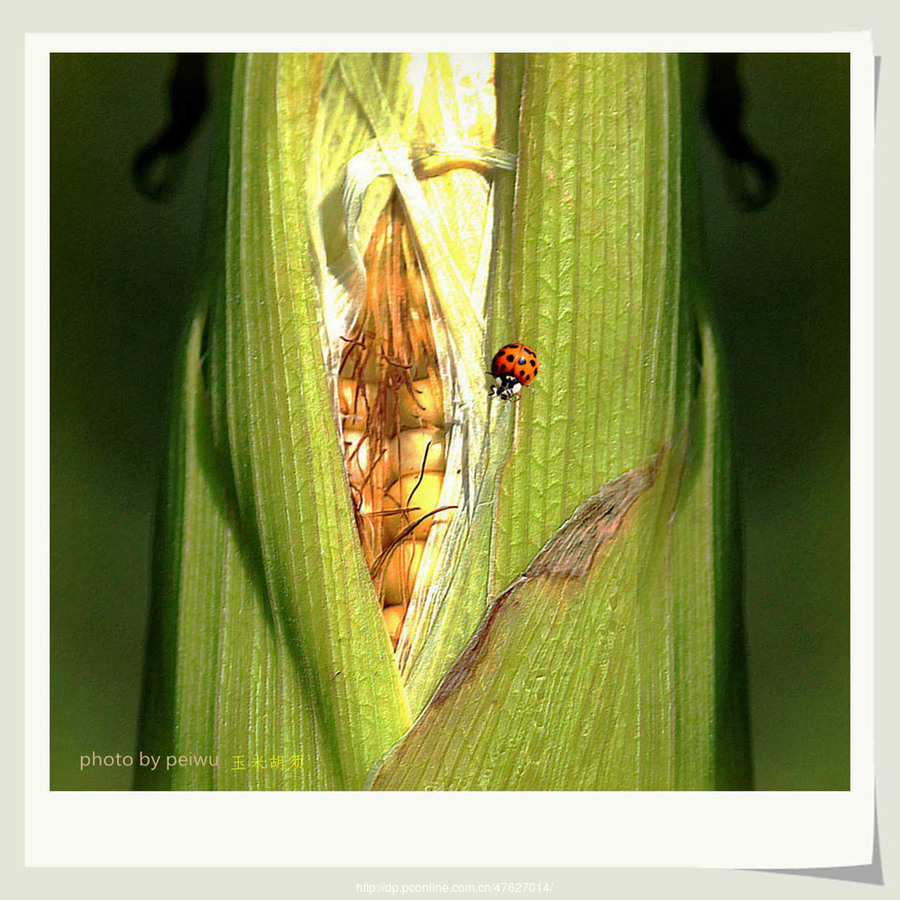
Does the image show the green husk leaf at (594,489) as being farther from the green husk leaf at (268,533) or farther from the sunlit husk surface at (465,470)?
the green husk leaf at (268,533)

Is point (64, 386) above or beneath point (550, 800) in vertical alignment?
above

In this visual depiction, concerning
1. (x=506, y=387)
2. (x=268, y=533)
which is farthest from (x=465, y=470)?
(x=268, y=533)

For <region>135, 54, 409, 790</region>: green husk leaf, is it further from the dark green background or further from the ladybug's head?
the ladybug's head

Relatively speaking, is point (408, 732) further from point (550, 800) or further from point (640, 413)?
point (640, 413)
